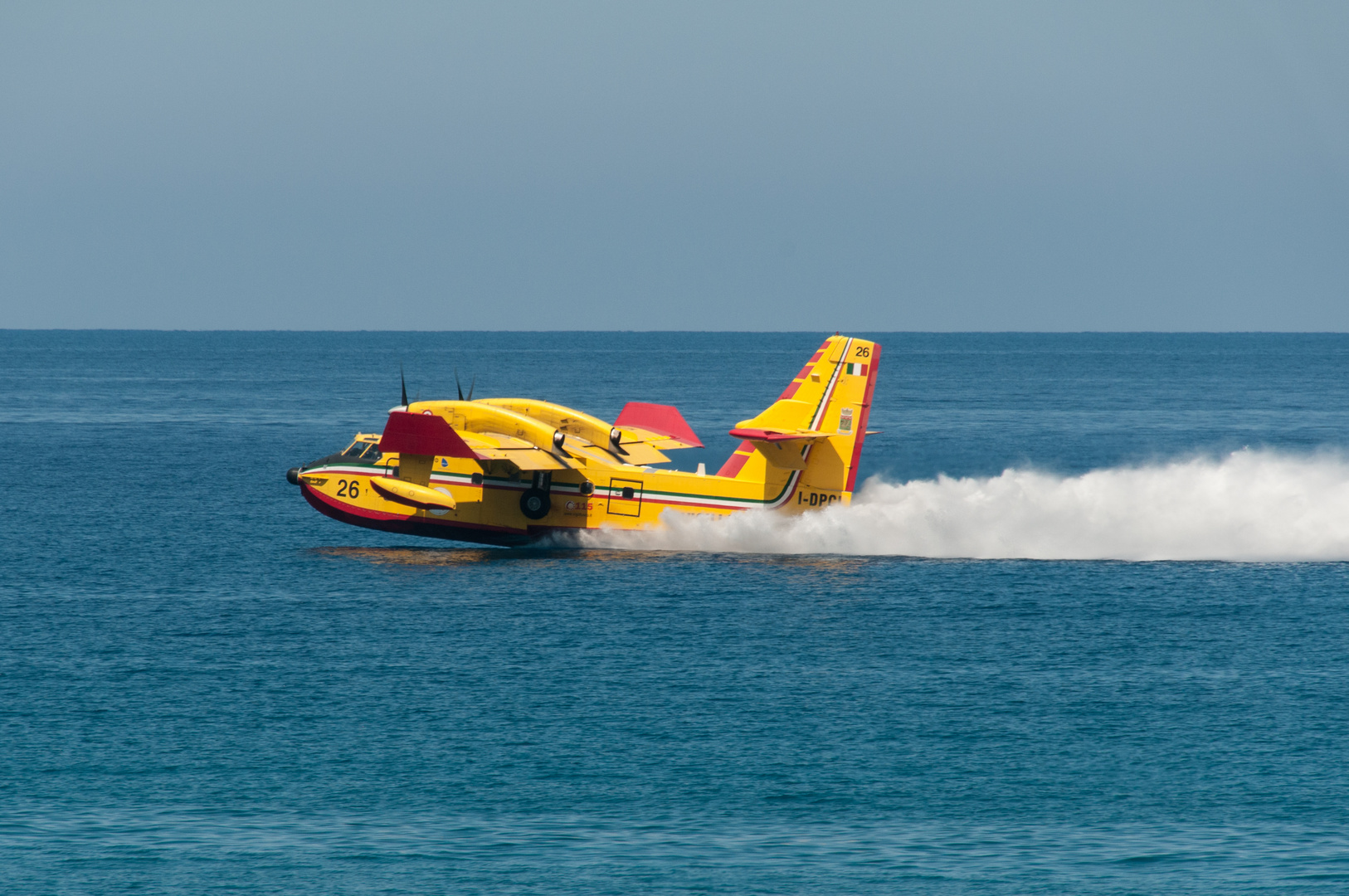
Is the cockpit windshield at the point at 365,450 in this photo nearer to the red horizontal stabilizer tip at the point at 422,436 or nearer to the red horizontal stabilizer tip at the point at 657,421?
the red horizontal stabilizer tip at the point at 422,436

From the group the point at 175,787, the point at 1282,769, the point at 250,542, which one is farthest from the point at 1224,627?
the point at 250,542

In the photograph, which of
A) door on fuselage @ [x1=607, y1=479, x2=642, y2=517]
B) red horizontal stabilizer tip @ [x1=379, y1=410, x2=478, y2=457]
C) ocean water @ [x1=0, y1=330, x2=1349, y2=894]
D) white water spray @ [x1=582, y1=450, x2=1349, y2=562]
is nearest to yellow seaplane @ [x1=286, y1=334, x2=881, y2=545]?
door on fuselage @ [x1=607, y1=479, x2=642, y2=517]

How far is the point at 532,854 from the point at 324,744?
242 inches

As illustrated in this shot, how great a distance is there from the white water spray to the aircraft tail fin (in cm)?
81

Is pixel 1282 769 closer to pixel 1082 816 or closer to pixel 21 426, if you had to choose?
pixel 1082 816

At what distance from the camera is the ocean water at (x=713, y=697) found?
69.4ft

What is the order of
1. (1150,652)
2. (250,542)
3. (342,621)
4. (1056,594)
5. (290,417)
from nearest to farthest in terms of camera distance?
(1150,652), (342,621), (1056,594), (250,542), (290,417)

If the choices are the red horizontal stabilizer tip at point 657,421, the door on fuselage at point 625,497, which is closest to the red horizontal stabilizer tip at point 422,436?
the door on fuselage at point 625,497

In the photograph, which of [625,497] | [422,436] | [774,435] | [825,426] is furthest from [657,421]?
[422,436]

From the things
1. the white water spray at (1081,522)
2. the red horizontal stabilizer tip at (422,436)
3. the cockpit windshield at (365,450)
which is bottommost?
the white water spray at (1081,522)

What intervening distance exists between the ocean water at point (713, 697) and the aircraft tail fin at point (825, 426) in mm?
1108

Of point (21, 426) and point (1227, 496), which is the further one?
point (21, 426)

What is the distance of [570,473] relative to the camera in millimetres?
42625

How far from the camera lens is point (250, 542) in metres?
47.8
